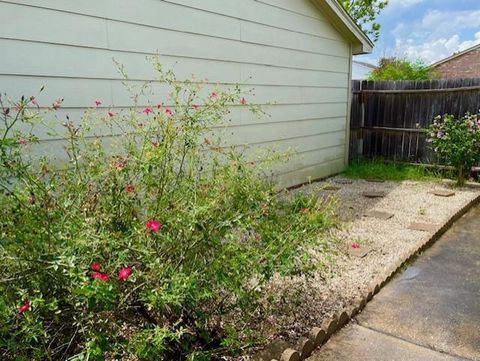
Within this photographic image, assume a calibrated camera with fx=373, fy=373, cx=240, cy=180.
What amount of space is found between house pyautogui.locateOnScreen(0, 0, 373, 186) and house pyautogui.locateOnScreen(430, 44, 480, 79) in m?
15.5

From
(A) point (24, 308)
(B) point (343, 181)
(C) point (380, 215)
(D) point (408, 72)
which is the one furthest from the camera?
(D) point (408, 72)

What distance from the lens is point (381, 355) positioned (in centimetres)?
218

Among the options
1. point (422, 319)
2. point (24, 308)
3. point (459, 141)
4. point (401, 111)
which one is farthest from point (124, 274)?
point (401, 111)

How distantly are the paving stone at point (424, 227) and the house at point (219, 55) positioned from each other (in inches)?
81.2

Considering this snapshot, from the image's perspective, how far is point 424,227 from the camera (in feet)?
14.4

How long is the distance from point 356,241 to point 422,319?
1.41m

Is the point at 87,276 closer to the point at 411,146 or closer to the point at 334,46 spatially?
the point at 334,46

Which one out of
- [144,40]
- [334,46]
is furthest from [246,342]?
[334,46]

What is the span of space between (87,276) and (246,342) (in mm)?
968

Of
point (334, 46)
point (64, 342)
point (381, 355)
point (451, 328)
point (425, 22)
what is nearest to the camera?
point (64, 342)

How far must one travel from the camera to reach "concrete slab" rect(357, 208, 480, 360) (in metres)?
2.37

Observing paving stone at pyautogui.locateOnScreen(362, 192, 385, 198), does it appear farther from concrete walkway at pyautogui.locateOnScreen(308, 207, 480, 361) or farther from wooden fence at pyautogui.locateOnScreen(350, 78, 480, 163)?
concrete walkway at pyautogui.locateOnScreen(308, 207, 480, 361)

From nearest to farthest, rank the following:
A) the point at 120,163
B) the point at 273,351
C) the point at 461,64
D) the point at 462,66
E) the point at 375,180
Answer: the point at 120,163 < the point at 273,351 < the point at 375,180 < the point at 462,66 < the point at 461,64

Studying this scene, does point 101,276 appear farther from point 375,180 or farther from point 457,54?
point 457,54
